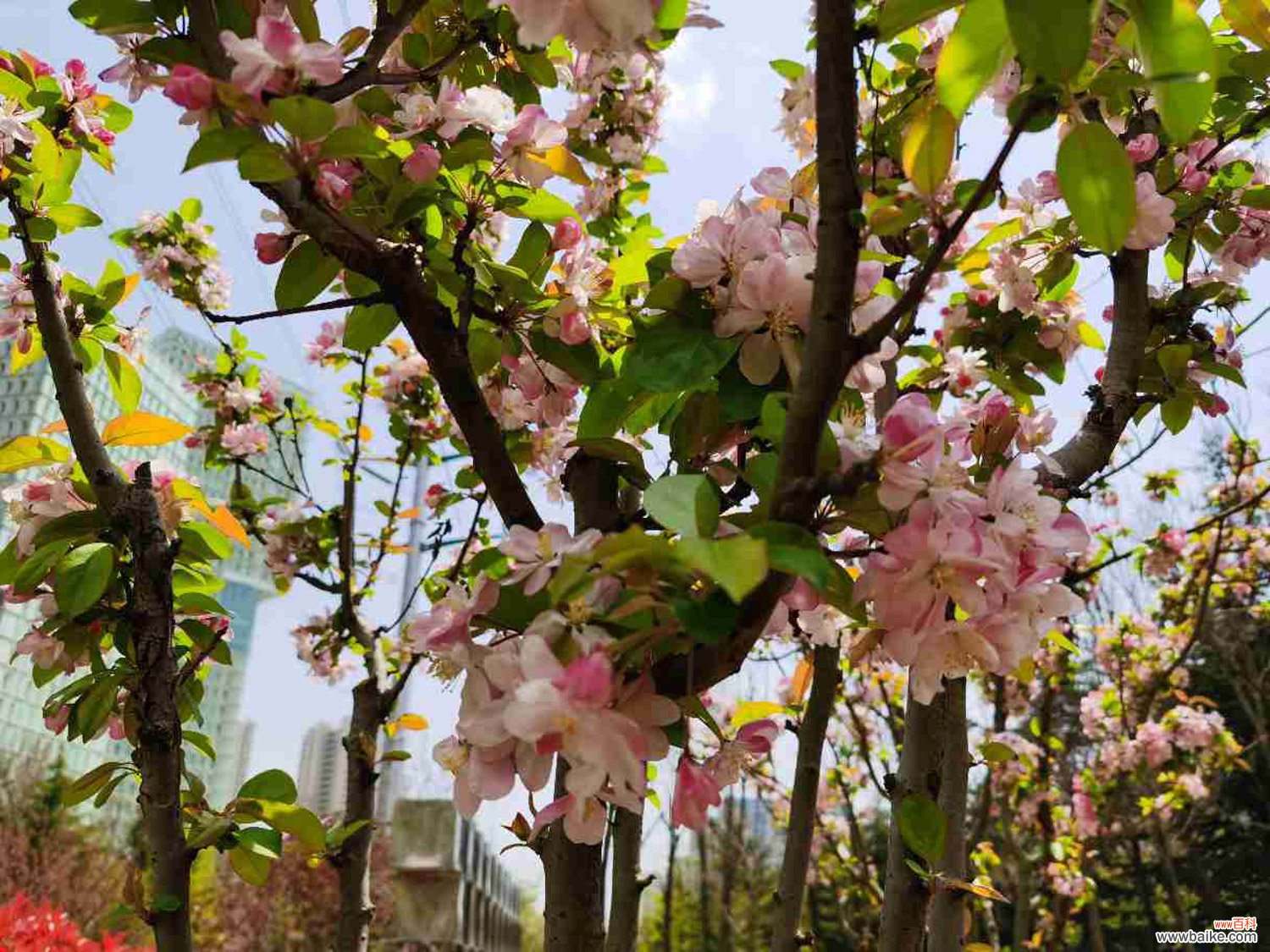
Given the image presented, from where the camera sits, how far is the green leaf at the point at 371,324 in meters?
0.99

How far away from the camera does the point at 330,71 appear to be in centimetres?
68

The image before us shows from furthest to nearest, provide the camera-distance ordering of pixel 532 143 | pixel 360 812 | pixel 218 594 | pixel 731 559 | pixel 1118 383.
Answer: pixel 360 812 → pixel 218 594 → pixel 1118 383 → pixel 532 143 → pixel 731 559

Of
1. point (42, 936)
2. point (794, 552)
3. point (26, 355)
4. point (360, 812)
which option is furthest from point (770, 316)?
point (42, 936)

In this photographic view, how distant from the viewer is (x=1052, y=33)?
492 millimetres

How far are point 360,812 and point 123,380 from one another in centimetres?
113

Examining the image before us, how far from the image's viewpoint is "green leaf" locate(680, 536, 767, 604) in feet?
1.51

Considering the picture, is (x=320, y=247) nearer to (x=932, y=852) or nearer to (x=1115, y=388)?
(x=932, y=852)

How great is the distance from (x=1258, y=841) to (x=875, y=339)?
15.2 meters

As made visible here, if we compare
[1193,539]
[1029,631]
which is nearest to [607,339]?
[1029,631]

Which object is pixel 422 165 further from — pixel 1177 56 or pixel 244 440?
pixel 244 440

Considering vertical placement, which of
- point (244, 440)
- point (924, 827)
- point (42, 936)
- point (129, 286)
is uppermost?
point (244, 440)

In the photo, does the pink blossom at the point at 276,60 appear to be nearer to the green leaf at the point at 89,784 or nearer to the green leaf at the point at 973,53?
the green leaf at the point at 973,53

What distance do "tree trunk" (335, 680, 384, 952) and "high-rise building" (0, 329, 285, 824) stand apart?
0.30 metres

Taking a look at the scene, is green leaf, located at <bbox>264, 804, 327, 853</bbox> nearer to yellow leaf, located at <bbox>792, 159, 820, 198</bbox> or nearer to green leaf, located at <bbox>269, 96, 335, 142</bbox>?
green leaf, located at <bbox>269, 96, 335, 142</bbox>
